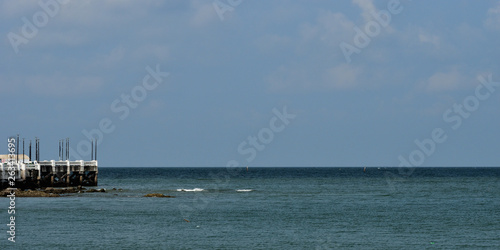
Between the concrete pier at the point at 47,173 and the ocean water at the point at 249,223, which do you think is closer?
the ocean water at the point at 249,223

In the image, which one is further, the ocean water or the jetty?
the jetty

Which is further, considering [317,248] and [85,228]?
[85,228]

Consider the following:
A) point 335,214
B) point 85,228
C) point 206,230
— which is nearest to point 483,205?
point 335,214

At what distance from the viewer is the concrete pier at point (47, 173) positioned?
286 feet

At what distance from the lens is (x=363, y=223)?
52500 millimetres

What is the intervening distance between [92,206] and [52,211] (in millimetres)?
5960

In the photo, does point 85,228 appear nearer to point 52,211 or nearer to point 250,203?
point 52,211

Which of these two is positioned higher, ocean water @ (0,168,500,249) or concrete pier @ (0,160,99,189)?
concrete pier @ (0,160,99,189)

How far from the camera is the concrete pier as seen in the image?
87.1 meters

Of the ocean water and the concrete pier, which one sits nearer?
the ocean water

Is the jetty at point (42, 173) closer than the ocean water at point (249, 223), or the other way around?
the ocean water at point (249, 223)

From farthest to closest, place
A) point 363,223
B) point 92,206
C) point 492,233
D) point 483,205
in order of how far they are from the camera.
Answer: point 483,205 → point 92,206 → point 363,223 → point 492,233

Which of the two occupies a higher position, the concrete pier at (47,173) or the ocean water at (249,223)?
the concrete pier at (47,173)

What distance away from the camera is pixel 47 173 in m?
95.9
